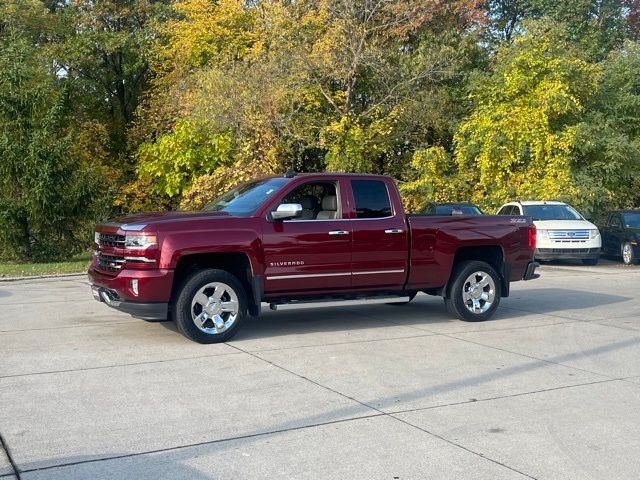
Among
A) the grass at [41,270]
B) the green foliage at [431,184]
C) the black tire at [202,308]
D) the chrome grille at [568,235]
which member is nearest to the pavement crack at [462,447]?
the black tire at [202,308]

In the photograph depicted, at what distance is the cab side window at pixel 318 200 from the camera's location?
990 centimetres

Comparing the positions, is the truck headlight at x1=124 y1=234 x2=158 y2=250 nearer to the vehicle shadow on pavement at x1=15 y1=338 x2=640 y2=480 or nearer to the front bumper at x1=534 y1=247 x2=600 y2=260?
the vehicle shadow on pavement at x1=15 y1=338 x2=640 y2=480

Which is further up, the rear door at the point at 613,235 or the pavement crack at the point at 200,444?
the rear door at the point at 613,235

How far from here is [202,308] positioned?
902cm

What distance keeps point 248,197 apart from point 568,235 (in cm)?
1395

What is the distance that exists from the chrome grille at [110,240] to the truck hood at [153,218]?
0.39ft

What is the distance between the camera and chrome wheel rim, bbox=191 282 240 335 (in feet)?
29.4

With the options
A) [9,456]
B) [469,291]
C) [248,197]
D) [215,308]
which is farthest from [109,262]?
[469,291]

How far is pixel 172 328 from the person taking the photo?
10078 mm

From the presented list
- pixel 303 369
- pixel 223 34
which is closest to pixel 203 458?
pixel 303 369

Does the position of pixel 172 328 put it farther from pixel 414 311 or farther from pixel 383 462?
pixel 383 462

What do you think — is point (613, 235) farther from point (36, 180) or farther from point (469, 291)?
point (36, 180)

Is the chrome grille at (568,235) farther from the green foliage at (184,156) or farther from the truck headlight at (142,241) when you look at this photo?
the truck headlight at (142,241)

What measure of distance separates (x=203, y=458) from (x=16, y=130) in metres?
19.7
